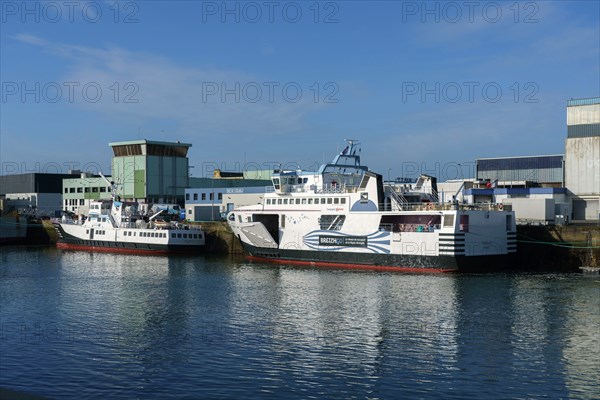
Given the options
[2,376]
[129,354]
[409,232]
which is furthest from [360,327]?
[409,232]

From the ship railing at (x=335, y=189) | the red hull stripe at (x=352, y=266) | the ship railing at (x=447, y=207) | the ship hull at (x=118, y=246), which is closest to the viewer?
the ship railing at (x=447, y=207)

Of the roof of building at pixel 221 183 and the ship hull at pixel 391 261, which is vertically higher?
the roof of building at pixel 221 183

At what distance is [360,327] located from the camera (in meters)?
26.4

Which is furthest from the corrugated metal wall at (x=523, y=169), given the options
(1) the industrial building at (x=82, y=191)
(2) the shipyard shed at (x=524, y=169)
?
(1) the industrial building at (x=82, y=191)

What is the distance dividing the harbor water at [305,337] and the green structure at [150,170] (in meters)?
50.1

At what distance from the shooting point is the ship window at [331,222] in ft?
160

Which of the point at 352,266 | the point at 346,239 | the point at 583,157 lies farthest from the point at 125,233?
→ the point at 583,157

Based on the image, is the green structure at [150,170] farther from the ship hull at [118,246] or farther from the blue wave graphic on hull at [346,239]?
the blue wave graphic on hull at [346,239]

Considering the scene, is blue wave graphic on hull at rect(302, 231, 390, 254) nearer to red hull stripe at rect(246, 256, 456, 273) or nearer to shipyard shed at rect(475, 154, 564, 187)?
red hull stripe at rect(246, 256, 456, 273)

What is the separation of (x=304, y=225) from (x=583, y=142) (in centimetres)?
3181

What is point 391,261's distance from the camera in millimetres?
46000

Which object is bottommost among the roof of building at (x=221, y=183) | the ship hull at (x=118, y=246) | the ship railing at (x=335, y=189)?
the ship hull at (x=118, y=246)

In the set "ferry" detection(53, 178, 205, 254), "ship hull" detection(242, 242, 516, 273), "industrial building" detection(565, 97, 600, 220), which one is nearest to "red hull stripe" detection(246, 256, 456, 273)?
"ship hull" detection(242, 242, 516, 273)

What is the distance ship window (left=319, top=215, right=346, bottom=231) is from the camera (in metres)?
48.7
